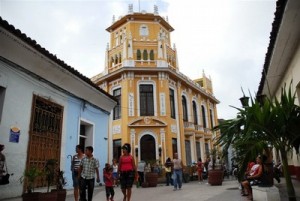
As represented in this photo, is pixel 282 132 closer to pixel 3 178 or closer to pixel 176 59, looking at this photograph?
pixel 3 178

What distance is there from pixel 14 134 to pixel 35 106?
1.26 m

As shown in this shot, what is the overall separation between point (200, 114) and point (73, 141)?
1918cm

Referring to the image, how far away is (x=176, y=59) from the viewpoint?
25797 millimetres

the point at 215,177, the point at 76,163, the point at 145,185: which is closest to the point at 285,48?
the point at 76,163

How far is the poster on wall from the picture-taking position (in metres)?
7.50

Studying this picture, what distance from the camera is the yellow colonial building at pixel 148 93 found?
69.7 feet

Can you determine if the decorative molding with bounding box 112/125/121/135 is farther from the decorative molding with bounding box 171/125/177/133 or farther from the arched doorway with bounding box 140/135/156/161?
the decorative molding with bounding box 171/125/177/133

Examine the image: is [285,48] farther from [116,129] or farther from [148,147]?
[116,129]

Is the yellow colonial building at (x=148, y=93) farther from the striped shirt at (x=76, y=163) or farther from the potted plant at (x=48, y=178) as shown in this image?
the potted plant at (x=48, y=178)

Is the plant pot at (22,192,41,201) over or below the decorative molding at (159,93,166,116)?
below

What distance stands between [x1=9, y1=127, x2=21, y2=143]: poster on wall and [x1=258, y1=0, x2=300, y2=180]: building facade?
662 centimetres

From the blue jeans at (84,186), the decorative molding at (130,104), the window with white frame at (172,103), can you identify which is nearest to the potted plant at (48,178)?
the blue jeans at (84,186)

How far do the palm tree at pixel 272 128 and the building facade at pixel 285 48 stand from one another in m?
0.40

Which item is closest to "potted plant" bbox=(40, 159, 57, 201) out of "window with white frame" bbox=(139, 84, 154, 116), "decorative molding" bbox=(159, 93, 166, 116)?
"window with white frame" bbox=(139, 84, 154, 116)
